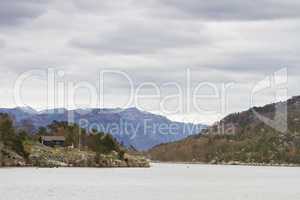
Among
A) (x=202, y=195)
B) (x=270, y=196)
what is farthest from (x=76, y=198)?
(x=270, y=196)

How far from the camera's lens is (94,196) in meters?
108

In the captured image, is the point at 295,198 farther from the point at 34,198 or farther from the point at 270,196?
the point at 34,198

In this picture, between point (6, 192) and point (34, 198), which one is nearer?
point (34, 198)

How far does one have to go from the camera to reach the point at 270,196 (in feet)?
381

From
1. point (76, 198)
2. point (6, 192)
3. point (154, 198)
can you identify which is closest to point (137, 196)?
point (154, 198)

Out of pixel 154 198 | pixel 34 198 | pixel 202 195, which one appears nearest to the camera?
pixel 34 198

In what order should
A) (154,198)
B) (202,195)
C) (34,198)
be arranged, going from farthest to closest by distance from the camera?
(202,195), (154,198), (34,198)

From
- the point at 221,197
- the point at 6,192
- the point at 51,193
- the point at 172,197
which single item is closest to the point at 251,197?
the point at 221,197

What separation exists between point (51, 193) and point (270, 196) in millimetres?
35728

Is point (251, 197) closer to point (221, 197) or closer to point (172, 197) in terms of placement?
point (221, 197)

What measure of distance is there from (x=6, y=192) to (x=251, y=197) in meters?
38.3

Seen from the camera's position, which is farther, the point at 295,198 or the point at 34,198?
the point at 295,198

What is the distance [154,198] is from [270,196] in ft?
70.0

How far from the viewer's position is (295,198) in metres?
112
